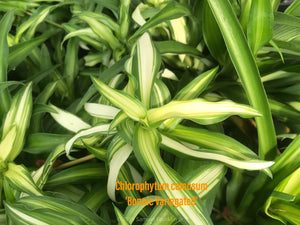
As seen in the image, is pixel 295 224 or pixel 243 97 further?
pixel 243 97

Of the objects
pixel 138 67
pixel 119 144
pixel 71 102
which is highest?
pixel 138 67

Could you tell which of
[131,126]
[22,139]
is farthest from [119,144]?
[22,139]

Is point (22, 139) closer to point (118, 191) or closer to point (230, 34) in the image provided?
point (118, 191)

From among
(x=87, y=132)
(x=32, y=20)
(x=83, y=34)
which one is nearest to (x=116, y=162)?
(x=87, y=132)

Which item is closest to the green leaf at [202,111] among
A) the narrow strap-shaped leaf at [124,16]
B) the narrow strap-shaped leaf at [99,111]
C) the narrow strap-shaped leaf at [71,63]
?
the narrow strap-shaped leaf at [99,111]

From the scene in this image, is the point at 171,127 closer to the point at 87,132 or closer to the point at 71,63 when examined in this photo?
the point at 87,132

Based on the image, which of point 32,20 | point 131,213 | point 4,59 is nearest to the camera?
point 131,213

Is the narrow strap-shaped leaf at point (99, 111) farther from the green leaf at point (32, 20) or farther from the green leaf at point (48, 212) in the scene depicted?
the green leaf at point (32, 20)
